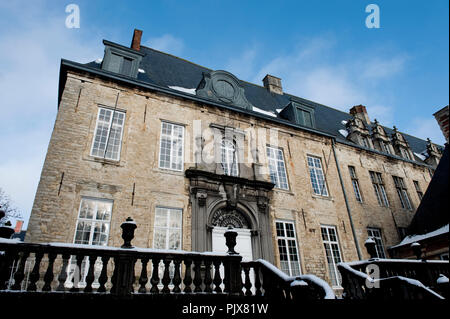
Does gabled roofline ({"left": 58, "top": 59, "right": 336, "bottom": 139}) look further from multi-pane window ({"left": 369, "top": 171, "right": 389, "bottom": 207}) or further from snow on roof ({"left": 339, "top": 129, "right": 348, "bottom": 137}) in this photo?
multi-pane window ({"left": 369, "top": 171, "right": 389, "bottom": 207})

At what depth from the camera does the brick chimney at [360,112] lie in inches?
821

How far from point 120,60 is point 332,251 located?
1110cm

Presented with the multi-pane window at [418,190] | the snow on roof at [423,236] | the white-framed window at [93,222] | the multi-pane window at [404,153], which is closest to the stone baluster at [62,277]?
the white-framed window at [93,222]

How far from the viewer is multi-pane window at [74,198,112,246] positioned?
7590mm

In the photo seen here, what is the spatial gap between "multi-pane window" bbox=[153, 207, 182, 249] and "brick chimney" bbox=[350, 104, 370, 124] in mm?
17018

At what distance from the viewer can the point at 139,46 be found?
1353cm

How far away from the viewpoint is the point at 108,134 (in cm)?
929

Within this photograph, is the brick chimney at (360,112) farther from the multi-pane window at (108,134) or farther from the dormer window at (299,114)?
the multi-pane window at (108,134)

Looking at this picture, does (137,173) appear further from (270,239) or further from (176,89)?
(270,239)

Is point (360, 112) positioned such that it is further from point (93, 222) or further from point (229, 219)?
point (93, 222)

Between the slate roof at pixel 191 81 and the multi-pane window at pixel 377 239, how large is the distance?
4554 millimetres

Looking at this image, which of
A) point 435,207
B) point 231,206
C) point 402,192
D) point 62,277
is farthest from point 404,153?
point 62,277

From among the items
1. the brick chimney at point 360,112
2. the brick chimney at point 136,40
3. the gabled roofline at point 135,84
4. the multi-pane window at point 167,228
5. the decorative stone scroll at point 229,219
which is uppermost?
the brick chimney at point 360,112
